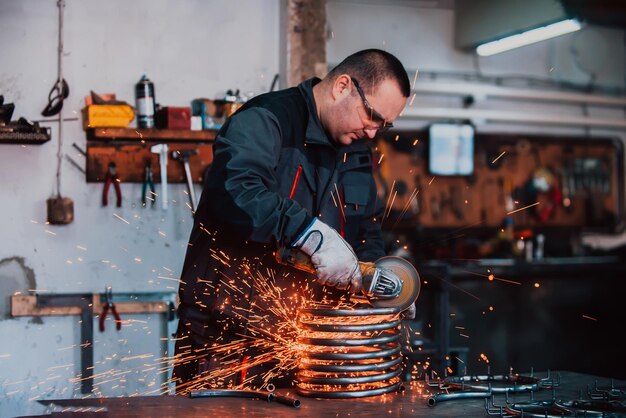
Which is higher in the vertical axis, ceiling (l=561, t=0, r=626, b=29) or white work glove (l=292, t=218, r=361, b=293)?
ceiling (l=561, t=0, r=626, b=29)

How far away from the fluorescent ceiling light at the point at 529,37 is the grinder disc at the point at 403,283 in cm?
390

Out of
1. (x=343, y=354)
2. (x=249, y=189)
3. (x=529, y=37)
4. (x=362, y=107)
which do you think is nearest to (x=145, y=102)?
(x=362, y=107)

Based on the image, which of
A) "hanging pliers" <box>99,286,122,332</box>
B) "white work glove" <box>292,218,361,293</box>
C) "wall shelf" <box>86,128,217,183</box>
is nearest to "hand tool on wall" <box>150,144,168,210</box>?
"wall shelf" <box>86,128,217,183</box>

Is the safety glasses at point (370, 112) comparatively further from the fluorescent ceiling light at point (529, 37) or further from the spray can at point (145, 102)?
the fluorescent ceiling light at point (529, 37)

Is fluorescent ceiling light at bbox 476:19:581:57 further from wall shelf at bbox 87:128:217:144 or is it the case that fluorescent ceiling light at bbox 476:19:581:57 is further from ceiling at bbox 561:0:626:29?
wall shelf at bbox 87:128:217:144

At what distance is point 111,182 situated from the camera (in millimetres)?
4102

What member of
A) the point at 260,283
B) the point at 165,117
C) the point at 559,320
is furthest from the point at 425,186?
the point at 260,283

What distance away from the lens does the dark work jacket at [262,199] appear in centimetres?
238

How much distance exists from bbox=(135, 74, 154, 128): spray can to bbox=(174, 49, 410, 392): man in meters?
1.40

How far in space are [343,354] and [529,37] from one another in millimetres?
4692

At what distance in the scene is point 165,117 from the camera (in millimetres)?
4082

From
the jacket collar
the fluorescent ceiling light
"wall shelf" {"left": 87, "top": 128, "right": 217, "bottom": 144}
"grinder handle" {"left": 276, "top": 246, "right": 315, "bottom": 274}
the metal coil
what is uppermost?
the fluorescent ceiling light

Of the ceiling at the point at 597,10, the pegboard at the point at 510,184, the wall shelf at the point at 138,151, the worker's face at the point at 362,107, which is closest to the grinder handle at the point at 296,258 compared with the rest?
the worker's face at the point at 362,107

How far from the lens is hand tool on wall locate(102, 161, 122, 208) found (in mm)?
4062
